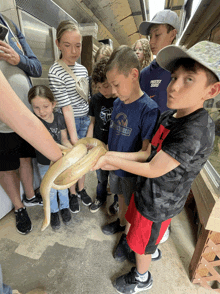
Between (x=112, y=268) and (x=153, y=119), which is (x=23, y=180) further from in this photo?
(x=153, y=119)

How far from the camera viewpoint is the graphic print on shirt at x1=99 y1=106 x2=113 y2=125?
148 cm

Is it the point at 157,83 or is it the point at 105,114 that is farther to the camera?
the point at 105,114

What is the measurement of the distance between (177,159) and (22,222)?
1720 millimetres

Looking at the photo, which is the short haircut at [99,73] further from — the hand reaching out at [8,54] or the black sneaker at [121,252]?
the black sneaker at [121,252]

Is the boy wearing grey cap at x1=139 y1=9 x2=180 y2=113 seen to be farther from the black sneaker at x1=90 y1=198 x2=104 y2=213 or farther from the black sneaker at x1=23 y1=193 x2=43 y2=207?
the black sneaker at x1=23 y1=193 x2=43 y2=207

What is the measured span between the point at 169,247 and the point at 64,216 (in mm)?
1142

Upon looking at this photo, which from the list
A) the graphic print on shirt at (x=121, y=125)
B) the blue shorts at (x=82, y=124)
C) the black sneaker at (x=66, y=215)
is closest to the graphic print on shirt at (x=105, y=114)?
the blue shorts at (x=82, y=124)

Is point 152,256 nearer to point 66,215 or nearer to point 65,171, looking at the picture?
point 66,215

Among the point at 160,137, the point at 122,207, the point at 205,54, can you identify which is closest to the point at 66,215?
the point at 122,207

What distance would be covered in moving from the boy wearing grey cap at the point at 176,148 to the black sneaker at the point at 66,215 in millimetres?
940

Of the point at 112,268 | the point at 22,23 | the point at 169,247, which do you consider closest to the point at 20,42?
the point at 22,23

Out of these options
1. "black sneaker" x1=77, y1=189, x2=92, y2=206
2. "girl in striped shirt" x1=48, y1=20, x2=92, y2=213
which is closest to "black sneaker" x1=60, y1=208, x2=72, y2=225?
"black sneaker" x1=77, y1=189, x2=92, y2=206

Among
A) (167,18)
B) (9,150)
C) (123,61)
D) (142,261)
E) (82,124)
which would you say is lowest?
(142,261)

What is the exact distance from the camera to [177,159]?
631 millimetres
